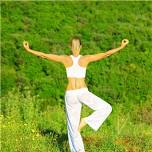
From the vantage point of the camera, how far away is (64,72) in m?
14.4

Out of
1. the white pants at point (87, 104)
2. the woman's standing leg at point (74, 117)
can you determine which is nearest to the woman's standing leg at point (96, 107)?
the white pants at point (87, 104)

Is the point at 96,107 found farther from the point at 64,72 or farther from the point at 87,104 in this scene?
the point at 64,72

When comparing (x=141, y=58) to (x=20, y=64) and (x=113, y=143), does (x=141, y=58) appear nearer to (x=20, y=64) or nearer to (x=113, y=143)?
(x=20, y=64)

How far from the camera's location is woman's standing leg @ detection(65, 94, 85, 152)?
7941mm

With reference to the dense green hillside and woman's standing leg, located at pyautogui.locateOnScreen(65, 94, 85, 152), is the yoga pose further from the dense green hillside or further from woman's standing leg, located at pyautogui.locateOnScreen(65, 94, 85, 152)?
the dense green hillside

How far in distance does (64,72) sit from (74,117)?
252 inches

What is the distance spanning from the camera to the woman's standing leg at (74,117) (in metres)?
7.94

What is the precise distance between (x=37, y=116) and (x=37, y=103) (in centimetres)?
122

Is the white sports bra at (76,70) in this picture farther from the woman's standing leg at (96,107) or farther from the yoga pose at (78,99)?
the woman's standing leg at (96,107)

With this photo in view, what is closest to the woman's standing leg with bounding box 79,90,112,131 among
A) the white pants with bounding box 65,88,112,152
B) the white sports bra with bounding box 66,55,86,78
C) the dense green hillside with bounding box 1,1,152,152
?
the white pants with bounding box 65,88,112,152

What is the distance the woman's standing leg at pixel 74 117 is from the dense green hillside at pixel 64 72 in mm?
803

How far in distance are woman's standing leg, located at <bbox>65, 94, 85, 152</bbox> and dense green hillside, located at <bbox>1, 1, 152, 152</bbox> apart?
0.80m

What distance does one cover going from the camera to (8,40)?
1552cm

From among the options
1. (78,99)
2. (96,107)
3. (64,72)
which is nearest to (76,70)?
(78,99)
